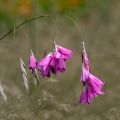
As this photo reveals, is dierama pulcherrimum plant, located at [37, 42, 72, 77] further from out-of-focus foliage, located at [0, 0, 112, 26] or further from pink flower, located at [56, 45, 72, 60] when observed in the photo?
out-of-focus foliage, located at [0, 0, 112, 26]

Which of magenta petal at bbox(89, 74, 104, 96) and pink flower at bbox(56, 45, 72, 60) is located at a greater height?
pink flower at bbox(56, 45, 72, 60)

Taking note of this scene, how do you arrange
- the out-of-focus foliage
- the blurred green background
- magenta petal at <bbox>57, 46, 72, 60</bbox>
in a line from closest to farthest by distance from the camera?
magenta petal at <bbox>57, 46, 72, 60</bbox> < the blurred green background < the out-of-focus foliage

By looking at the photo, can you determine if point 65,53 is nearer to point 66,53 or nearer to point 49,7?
point 66,53

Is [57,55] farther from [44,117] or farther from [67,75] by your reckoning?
[67,75]

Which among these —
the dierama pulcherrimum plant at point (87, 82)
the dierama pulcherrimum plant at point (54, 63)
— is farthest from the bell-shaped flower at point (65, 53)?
the dierama pulcherrimum plant at point (87, 82)

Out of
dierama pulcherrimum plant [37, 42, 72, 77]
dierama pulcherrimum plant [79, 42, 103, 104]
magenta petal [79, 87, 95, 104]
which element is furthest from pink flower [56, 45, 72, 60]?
magenta petal [79, 87, 95, 104]

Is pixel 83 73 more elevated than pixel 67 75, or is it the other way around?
pixel 83 73

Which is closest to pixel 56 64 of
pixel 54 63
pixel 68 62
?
pixel 54 63

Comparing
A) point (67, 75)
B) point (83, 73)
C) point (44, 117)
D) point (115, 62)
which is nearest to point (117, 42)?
point (115, 62)

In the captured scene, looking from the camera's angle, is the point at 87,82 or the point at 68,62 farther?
the point at 68,62
